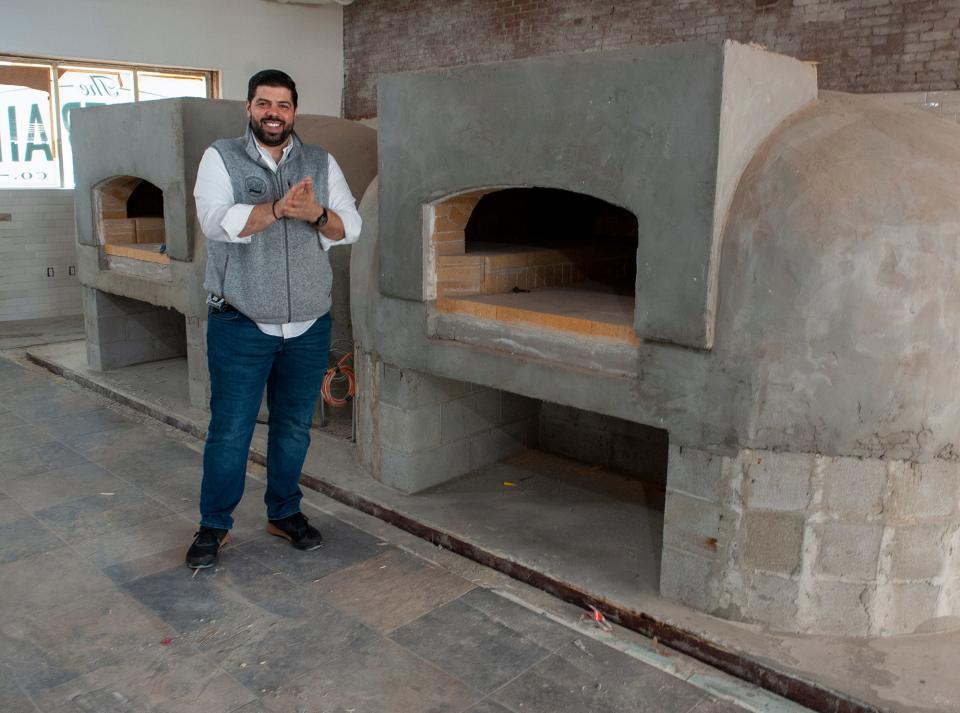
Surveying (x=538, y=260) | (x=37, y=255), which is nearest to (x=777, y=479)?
(x=538, y=260)

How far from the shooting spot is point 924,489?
10.6ft

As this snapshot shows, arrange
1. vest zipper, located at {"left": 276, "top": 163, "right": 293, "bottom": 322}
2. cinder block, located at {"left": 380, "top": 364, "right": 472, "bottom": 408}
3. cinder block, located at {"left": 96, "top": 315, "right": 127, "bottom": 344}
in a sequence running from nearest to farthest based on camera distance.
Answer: vest zipper, located at {"left": 276, "top": 163, "right": 293, "bottom": 322} < cinder block, located at {"left": 380, "top": 364, "right": 472, "bottom": 408} < cinder block, located at {"left": 96, "top": 315, "right": 127, "bottom": 344}

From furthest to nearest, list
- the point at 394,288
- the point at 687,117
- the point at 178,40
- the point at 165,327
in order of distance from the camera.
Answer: the point at 178,40
the point at 165,327
the point at 394,288
the point at 687,117

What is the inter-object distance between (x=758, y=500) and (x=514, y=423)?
2288mm

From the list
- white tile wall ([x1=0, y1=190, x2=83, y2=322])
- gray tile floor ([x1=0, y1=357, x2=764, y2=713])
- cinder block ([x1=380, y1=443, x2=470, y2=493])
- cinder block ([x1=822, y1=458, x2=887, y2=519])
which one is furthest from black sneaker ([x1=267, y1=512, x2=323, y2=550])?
white tile wall ([x1=0, y1=190, x2=83, y2=322])

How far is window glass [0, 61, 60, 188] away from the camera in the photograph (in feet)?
31.8

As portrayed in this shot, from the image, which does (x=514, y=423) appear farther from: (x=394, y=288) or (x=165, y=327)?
(x=165, y=327)

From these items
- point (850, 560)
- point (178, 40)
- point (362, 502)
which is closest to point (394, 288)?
point (362, 502)

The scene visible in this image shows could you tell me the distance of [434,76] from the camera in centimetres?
411

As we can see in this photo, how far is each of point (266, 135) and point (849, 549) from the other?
2.94 meters

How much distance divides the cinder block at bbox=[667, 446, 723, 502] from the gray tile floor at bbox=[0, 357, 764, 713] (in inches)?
28.3

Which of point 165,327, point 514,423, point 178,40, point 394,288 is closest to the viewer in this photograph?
point 394,288

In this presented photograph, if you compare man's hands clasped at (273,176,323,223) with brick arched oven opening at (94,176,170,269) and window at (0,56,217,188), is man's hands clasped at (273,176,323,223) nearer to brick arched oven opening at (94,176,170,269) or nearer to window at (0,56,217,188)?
brick arched oven opening at (94,176,170,269)

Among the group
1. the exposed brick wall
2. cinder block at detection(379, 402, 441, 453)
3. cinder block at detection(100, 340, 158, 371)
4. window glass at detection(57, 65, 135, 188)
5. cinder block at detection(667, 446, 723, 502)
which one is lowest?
cinder block at detection(100, 340, 158, 371)
